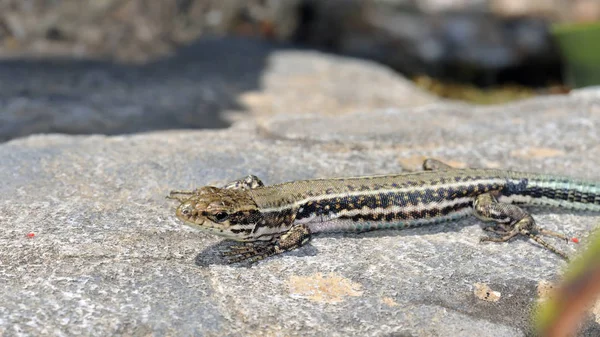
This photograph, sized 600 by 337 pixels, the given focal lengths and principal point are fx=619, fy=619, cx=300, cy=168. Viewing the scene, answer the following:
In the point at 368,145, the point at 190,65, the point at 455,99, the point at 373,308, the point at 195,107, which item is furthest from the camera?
the point at 455,99

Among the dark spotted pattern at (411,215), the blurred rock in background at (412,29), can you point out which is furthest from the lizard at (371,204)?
the blurred rock in background at (412,29)

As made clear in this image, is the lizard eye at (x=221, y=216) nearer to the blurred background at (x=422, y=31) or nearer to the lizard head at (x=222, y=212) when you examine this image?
the lizard head at (x=222, y=212)

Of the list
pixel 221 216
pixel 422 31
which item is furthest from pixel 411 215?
pixel 422 31

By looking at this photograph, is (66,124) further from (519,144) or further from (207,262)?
(519,144)

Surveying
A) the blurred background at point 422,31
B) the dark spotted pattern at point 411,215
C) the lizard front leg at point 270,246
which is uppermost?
the blurred background at point 422,31

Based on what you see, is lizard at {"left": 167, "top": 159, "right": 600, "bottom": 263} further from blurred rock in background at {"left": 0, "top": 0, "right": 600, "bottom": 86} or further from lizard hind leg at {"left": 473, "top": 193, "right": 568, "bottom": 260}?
blurred rock in background at {"left": 0, "top": 0, "right": 600, "bottom": 86}

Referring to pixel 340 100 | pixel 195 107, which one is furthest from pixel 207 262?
pixel 340 100

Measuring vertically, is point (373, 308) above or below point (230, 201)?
below
